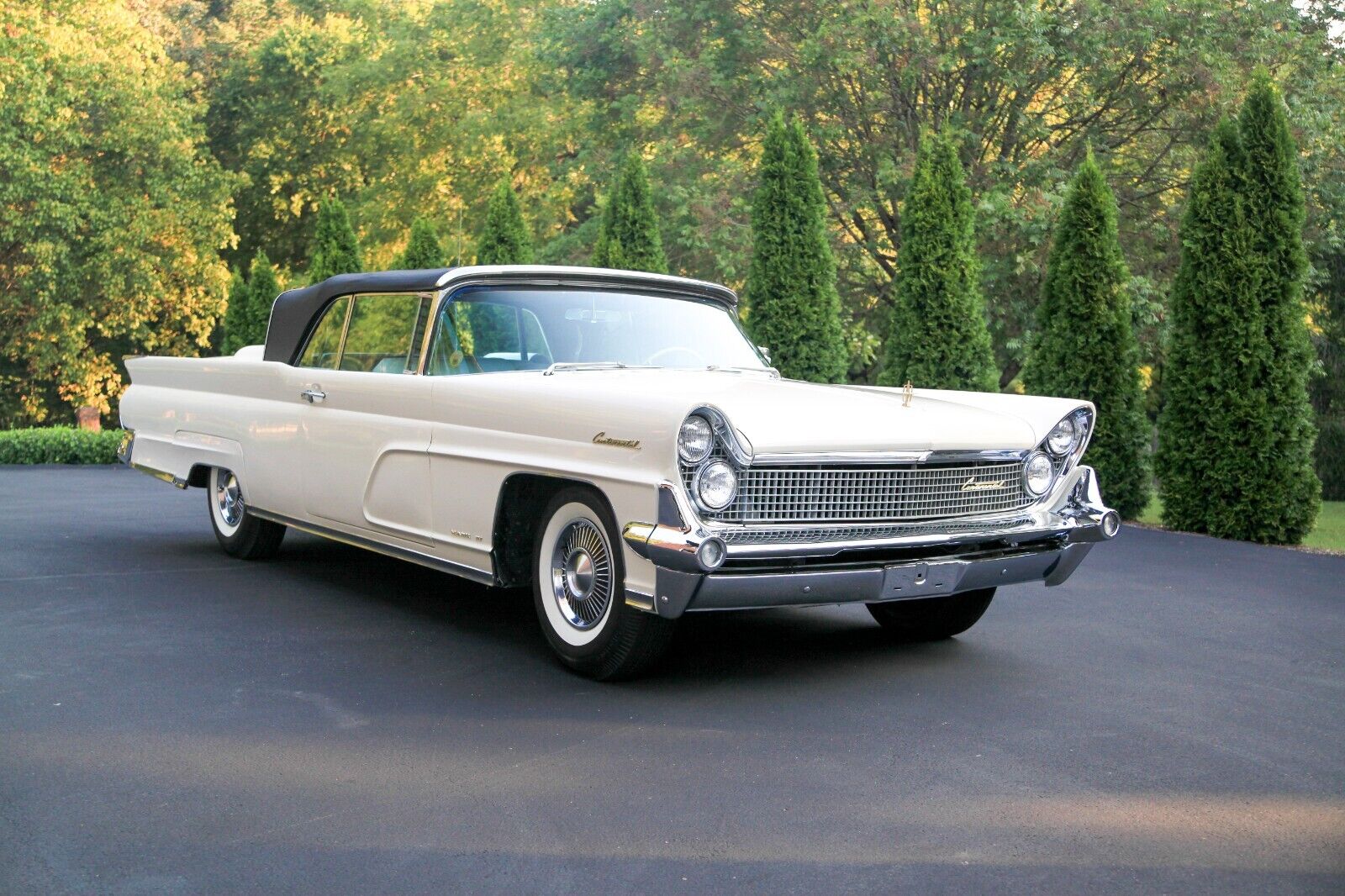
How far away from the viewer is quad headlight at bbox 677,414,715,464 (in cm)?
504

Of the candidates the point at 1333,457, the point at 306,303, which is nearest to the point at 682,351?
the point at 306,303

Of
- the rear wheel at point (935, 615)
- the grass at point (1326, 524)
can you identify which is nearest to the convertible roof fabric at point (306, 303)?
the rear wheel at point (935, 615)

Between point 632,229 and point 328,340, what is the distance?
11.6 m

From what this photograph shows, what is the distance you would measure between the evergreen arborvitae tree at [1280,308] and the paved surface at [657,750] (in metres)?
4.16

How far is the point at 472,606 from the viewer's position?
7.25 metres

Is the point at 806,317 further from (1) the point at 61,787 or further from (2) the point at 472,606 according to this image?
(1) the point at 61,787

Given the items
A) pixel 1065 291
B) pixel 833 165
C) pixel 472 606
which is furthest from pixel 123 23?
pixel 472 606

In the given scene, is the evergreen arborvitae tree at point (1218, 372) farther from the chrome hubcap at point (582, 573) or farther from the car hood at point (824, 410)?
the chrome hubcap at point (582, 573)

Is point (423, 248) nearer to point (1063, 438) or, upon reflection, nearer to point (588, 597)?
point (1063, 438)

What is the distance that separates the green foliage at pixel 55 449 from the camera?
728 inches

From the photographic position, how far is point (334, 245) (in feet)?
75.5

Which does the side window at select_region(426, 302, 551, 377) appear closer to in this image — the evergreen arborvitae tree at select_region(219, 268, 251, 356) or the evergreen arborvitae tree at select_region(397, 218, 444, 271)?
the evergreen arborvitae tree at select_region(397, 218, 444, 271)

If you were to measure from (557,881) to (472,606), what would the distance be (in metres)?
3.85

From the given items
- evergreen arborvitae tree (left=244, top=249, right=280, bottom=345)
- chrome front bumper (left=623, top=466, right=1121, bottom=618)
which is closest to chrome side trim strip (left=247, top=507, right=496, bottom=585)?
chrome front bumper (left=623, top=466, right=1121, bottom=618)
